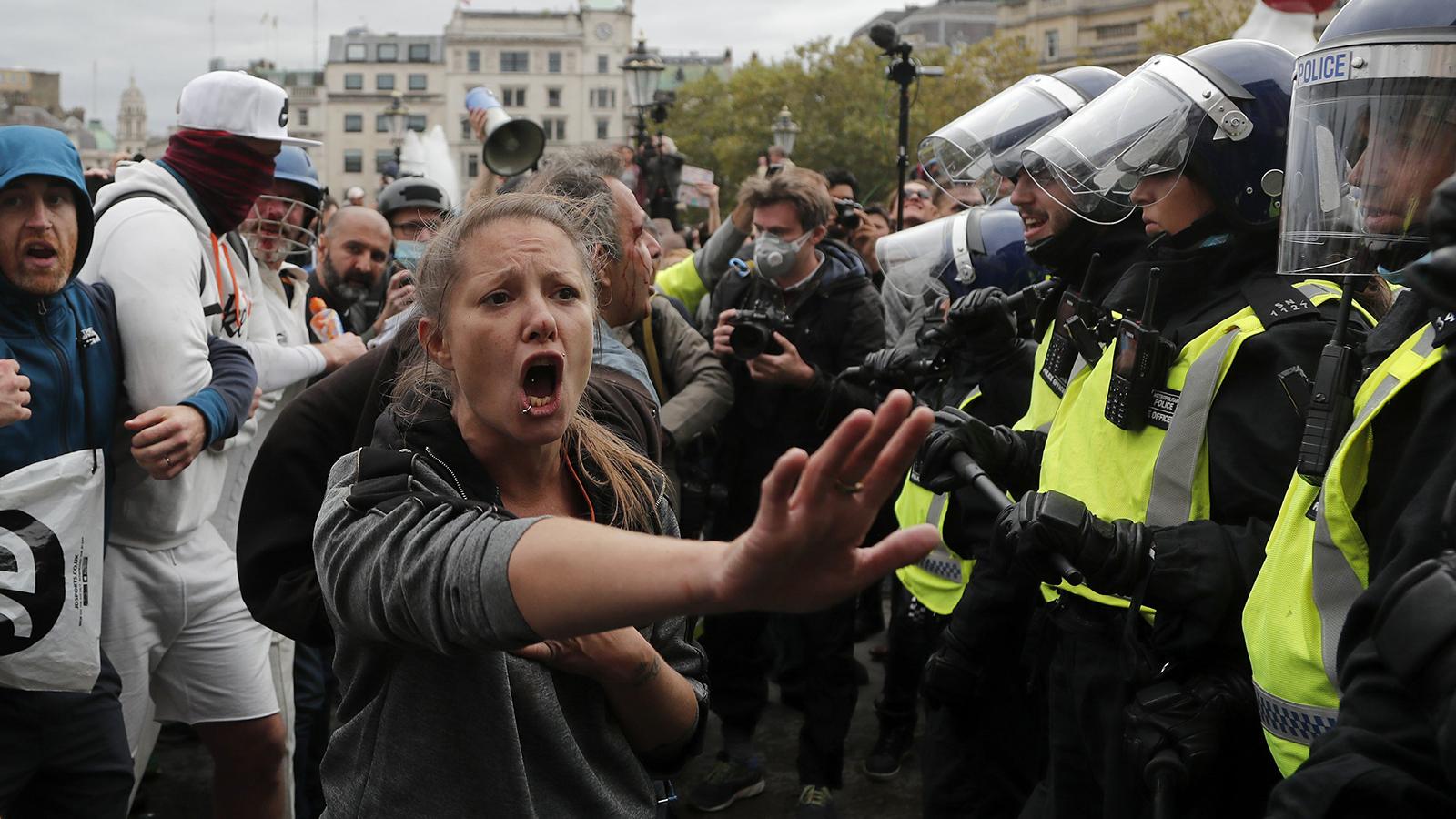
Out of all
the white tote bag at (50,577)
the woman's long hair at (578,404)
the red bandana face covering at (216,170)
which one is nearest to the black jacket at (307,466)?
the woman's long hair at (578,404)

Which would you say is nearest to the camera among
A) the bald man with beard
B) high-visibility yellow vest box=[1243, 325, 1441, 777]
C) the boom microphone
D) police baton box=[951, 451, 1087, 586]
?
high-visibility yellow vest box=[1243, 325, 1441, 777]

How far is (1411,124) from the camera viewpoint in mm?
2074

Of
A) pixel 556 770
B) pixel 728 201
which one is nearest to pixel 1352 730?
pixel 556 770

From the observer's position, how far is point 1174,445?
256 cm

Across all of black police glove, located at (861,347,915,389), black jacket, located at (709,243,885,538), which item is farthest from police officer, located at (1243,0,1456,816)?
black jacket, located at (709,243,885,538)

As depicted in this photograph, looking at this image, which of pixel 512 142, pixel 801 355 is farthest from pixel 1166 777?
pixel 512 142

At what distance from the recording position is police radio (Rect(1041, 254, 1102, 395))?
9.80ft

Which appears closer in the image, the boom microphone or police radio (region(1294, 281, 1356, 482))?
police radio (region(1294, 281, 1356, 482))

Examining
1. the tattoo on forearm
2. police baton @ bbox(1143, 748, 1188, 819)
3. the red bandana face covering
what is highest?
the red bandana face covering

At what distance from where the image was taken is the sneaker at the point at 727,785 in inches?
190

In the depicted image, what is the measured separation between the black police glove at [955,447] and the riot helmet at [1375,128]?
97 centimetres

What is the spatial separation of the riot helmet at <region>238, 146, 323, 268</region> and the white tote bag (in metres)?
1.60

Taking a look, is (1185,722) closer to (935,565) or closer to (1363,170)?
(1363,170)

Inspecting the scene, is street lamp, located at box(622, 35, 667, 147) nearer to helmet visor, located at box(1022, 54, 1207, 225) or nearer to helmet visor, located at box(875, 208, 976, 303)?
helmet visor, located at box(875, 208, 976, 303)
